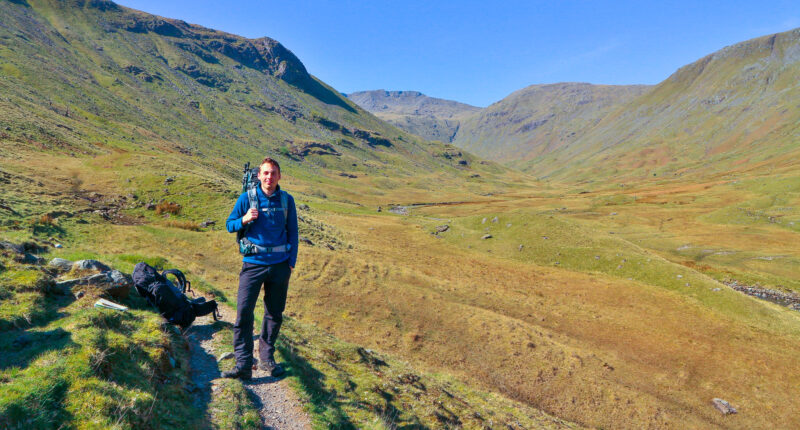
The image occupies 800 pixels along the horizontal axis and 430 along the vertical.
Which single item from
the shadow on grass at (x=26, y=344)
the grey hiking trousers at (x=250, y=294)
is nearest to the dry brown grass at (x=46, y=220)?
the shadow on grass at (x=26, y=344)

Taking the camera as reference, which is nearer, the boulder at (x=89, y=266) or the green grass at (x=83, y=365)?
the green grass at (x=83, y=365)

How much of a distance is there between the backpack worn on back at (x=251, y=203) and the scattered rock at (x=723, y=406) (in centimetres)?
2378

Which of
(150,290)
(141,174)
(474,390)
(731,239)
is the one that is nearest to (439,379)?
(474,390)

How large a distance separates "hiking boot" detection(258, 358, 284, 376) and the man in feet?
0.08

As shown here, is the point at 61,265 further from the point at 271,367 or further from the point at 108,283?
the point at 271,367

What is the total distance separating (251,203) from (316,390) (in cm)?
497

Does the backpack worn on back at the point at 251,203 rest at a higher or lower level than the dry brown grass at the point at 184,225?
higher

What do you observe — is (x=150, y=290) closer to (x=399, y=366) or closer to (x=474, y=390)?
(x=399, y=366)

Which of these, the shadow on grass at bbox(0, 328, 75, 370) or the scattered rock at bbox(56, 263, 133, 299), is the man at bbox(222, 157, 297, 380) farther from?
the scattered rock at bbox(56, 263, 133, 299)

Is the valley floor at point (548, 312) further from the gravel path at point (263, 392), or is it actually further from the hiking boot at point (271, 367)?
the hiking boot at point (271, 367)

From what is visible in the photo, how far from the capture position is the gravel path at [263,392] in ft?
22.5

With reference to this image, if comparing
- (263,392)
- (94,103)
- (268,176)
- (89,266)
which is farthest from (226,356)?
(94,103)

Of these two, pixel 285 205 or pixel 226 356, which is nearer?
pixel 285 205

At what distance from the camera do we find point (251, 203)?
26.1 feet
